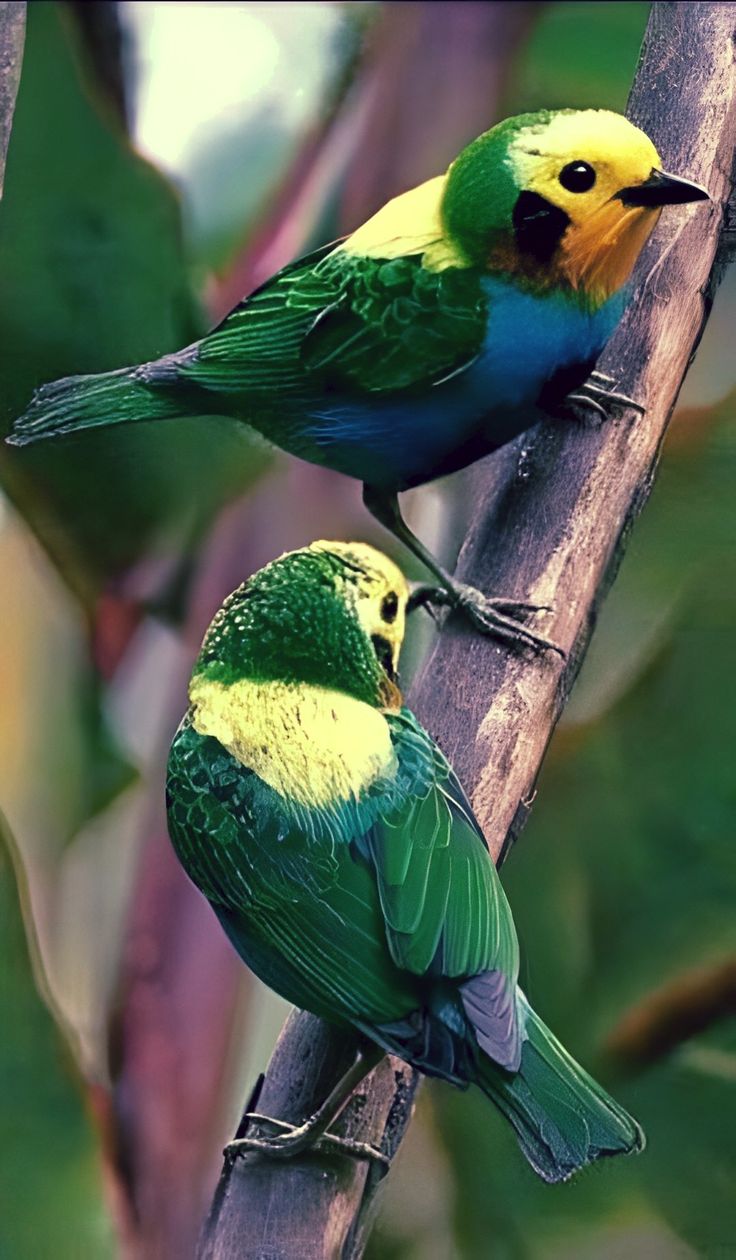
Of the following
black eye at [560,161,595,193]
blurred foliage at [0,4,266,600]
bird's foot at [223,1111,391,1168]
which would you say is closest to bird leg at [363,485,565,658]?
blurred foliage at [0,4,266,600]

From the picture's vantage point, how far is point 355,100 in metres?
1.00

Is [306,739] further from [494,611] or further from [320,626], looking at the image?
[494,611]

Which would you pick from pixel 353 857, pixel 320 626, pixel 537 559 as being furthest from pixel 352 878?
pixel 537 559

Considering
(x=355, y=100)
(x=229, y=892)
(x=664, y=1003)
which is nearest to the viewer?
(x=229, y=892)

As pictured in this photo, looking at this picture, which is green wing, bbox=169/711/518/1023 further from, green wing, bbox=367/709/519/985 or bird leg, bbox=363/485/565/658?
bird leg, bbox=363/485/565/658

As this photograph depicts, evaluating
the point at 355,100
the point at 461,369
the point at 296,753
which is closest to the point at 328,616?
the point at 296,753

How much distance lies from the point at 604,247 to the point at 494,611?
26 cm

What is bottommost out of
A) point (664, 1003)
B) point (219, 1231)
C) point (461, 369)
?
point (219, 1231)

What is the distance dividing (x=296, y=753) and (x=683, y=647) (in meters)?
0.31

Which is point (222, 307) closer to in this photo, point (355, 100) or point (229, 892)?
point (355, 100)

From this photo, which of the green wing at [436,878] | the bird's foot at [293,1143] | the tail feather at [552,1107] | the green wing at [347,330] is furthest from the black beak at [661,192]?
the bird's foot at [293,1143]

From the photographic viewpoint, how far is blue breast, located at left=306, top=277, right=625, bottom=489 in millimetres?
846

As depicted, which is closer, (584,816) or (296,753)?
(296,753)

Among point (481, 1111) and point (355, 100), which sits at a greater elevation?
point (355, 100)
